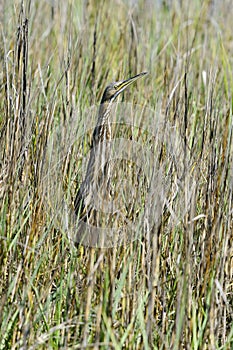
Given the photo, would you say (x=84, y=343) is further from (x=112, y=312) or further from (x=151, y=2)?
(x=151, y=2)

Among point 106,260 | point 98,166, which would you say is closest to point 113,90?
point 98,166

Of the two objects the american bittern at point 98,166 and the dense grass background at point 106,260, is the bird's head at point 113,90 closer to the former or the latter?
the american bittern at point 98,166

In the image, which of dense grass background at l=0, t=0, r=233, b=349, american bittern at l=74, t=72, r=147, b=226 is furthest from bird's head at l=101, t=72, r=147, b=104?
dense grass background at l=0, t=0, r=233, b=349

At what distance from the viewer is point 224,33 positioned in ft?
13.8

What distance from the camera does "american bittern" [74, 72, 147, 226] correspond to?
218cm

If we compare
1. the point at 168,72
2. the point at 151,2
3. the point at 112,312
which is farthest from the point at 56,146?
the point at 151,2

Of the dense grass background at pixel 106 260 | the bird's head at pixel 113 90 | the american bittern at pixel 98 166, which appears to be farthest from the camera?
the bird's head at pixel 113 90

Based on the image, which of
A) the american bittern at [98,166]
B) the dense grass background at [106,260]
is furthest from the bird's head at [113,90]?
the dense grass background at [106,260]

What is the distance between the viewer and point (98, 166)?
2217 millimetres

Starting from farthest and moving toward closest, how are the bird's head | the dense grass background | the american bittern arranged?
the bird's head < the american bittern < the dense grass background

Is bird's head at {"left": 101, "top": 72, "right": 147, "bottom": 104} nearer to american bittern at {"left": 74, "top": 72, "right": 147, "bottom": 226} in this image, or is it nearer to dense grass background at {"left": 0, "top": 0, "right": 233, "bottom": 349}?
american bittern at {"left": 74, "top": 72, "right": 147, "bottom": 226}

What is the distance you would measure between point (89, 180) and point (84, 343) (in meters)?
0.69

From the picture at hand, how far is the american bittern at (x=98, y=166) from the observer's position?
2180 millimetres

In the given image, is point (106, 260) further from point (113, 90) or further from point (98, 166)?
point (113, 90)
